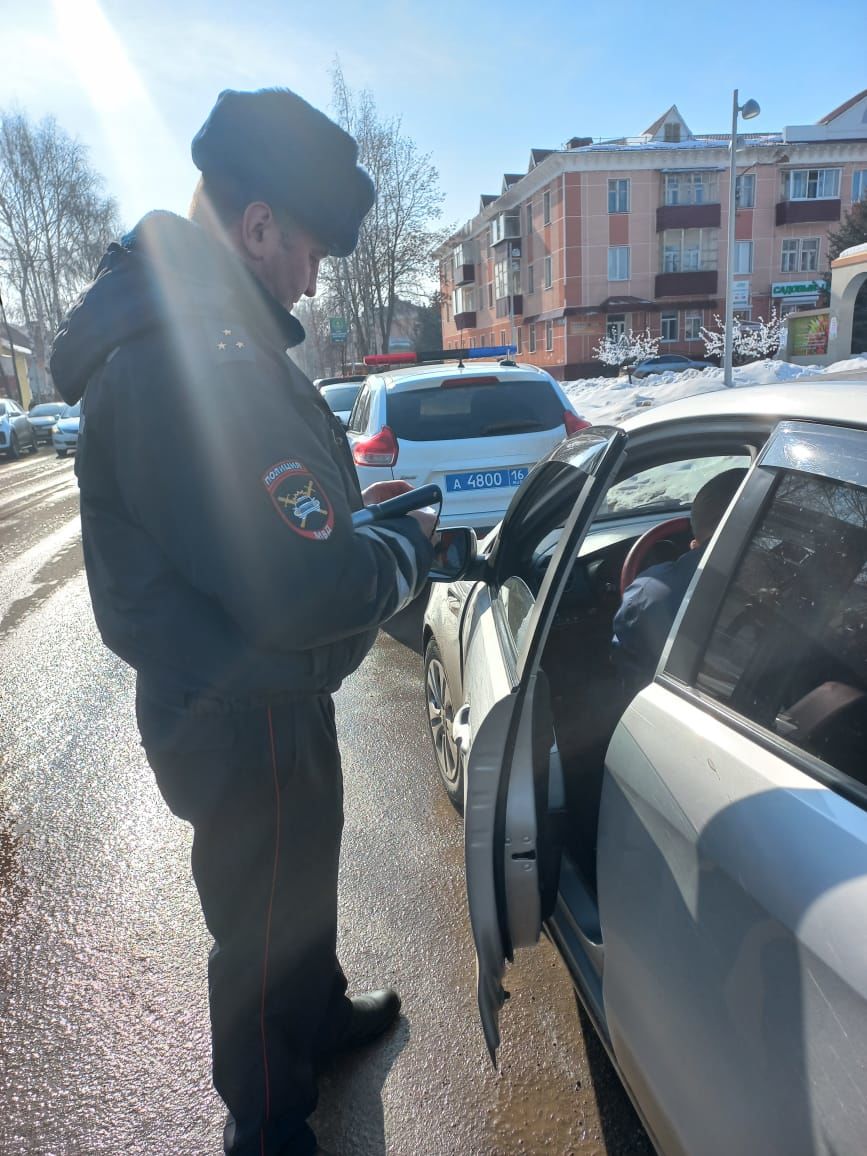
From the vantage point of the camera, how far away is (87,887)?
2844mm

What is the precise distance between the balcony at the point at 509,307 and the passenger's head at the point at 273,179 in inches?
1741

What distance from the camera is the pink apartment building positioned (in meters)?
36.9

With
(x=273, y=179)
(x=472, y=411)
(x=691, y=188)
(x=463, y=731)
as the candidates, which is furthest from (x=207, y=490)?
(x=691, y=188)

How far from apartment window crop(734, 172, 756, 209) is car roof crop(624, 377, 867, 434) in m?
A: 42.8

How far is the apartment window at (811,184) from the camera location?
38.3 metres

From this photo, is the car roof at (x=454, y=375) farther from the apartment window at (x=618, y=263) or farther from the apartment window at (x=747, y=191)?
the apartment window at (x=747, y=191)

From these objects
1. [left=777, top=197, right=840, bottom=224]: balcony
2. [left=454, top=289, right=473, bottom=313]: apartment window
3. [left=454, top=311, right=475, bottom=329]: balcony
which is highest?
[left=777, top=197, right=840, bottom=224]: balcony

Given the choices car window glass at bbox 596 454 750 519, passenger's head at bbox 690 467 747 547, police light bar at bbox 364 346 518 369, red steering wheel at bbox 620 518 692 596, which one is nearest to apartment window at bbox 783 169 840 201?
police light bar at bbox 364 346 518 369

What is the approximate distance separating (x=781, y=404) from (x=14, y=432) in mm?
24201

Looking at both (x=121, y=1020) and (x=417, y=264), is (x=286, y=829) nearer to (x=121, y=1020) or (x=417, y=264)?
(x=121, y=1020)

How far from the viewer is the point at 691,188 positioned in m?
37.8

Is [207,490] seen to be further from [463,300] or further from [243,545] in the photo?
[463,300]

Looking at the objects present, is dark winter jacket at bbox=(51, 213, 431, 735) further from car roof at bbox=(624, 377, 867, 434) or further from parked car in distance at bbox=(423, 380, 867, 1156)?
car roof at bbox=(624, 377, 867, 434)

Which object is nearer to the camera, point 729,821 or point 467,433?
point 729,821
